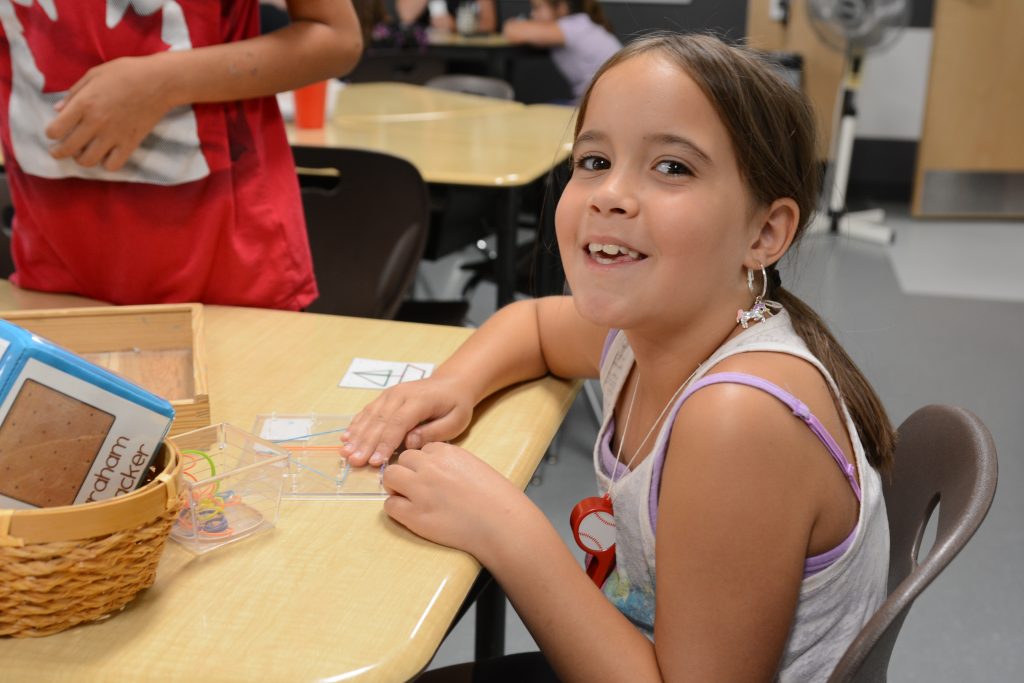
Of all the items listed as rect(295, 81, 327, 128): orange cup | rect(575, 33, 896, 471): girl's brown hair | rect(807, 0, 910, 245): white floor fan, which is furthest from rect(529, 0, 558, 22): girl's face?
rect(575, 33, 896, 471): girl's brown hair

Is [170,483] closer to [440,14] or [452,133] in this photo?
[452,133]

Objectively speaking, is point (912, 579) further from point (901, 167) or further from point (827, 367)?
point (901, 167)

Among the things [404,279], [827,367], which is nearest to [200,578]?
[827,367]

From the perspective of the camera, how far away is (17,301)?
125 cm

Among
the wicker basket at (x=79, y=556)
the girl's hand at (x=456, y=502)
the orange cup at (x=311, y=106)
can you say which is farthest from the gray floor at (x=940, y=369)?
the orange cup at (x=311, y=106)

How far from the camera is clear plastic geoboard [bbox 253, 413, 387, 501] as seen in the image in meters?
0.83

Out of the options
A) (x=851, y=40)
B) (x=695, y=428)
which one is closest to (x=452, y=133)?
(x=695, y=428)

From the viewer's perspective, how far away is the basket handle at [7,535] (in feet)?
1.93

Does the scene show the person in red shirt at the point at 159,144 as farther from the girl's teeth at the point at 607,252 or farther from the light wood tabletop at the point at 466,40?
the light wood tabletop at the point at 466,40

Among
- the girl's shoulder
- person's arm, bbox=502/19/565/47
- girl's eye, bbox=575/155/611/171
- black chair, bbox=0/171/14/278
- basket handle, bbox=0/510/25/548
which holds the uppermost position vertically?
girl's eye, bbox=575/155/611/171

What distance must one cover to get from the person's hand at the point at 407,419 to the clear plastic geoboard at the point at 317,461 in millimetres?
14

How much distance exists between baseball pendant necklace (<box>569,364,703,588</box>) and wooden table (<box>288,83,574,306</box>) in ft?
2.37

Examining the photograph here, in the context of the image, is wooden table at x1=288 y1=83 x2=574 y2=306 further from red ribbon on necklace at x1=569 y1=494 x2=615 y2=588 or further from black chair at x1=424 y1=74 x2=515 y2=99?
red ribbon on necklace at x1=569 y1=494 x2=615 y2=588

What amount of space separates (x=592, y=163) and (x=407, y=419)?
0.29 meters
